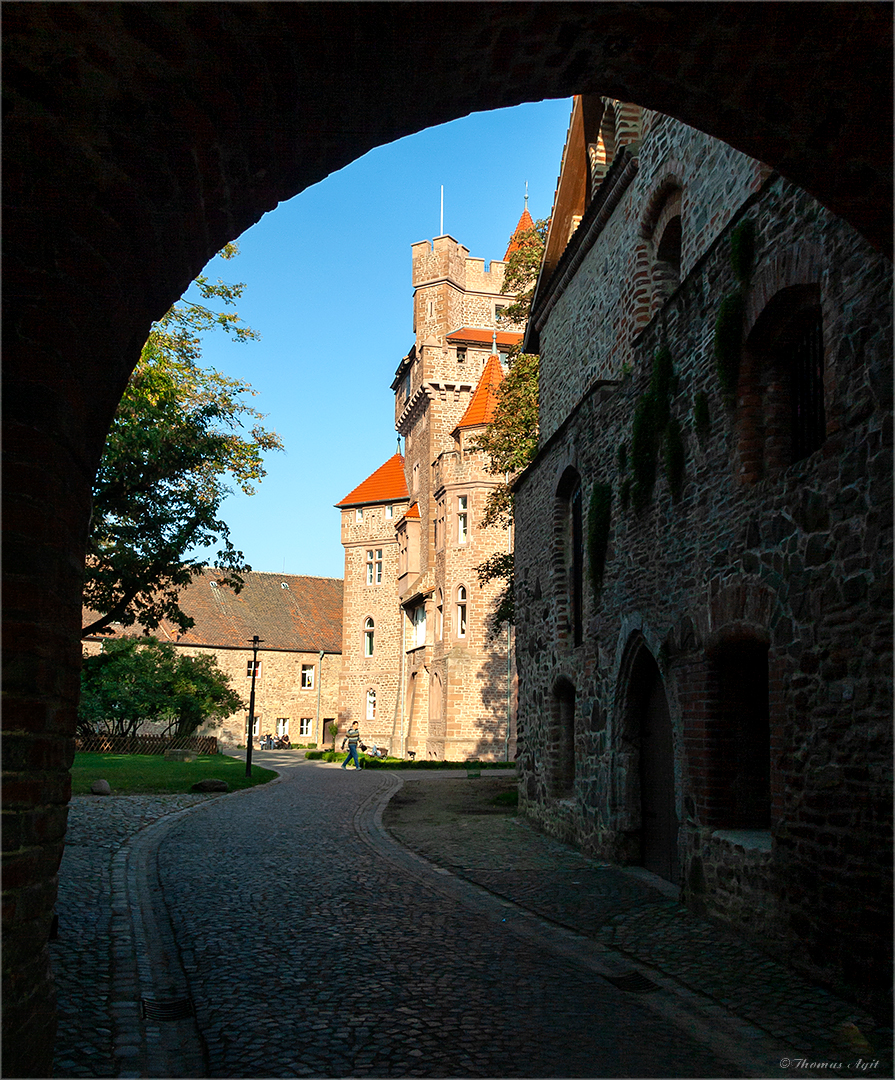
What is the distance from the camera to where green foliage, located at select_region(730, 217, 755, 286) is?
23.6ft

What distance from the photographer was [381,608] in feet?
156

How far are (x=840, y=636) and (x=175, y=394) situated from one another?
1294 cm

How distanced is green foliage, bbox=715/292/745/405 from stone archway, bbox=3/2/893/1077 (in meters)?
3.12

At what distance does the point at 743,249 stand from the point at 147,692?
117ft

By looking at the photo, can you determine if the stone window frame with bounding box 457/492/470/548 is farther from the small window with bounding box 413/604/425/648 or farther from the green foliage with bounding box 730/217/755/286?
→ the green foliage with bounding box 730/217/755/286

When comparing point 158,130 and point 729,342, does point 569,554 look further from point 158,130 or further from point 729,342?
point 158,130

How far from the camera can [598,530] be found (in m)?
11.2

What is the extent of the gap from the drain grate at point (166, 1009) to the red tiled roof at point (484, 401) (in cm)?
3142

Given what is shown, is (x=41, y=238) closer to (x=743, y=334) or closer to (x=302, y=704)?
(x=743, y=334)

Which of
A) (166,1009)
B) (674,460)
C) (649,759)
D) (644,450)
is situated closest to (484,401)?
(644,450)

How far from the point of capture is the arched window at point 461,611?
3625 centimetres

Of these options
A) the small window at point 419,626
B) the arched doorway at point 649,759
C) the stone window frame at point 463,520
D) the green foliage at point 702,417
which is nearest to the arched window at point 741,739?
the arched doorway at point 649,759

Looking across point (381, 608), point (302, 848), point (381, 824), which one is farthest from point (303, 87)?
point (381, 608)

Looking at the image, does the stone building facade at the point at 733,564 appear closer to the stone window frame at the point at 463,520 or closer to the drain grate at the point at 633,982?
A: the drain grate at the point at 633,982
